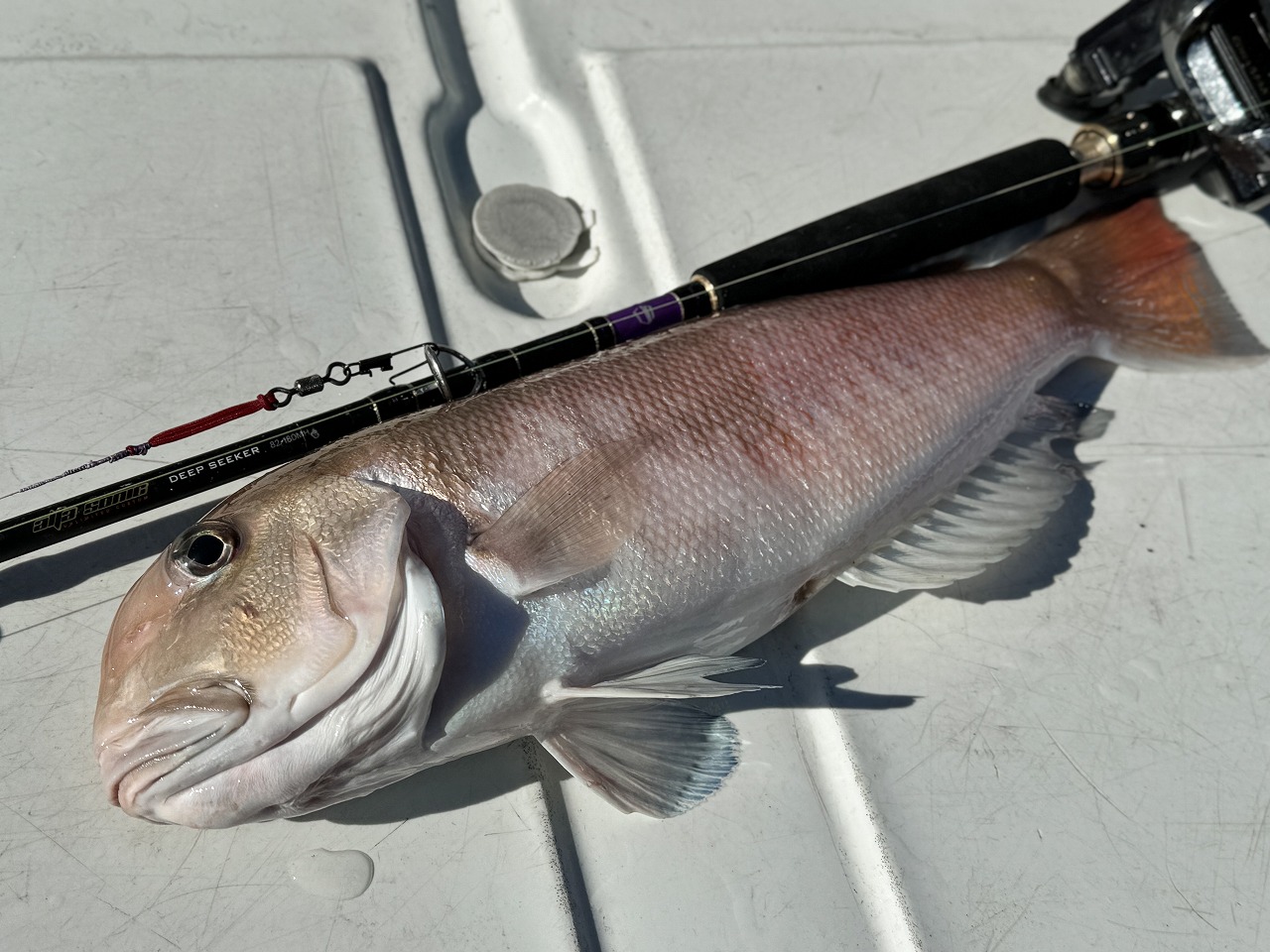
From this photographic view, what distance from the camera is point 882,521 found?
194 cm

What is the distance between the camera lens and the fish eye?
149 centimetres

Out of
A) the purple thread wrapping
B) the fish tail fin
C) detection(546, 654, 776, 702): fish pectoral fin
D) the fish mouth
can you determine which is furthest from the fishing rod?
detection(546, 654, 776, 702): fish pectoral fin

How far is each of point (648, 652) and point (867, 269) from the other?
109 centimetres

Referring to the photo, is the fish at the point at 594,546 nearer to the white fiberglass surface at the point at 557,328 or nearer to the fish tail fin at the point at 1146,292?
the fish tail fin at the point at 1146,292

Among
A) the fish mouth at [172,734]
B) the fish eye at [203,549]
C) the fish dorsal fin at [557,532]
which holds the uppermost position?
the fish eye at [203,549]

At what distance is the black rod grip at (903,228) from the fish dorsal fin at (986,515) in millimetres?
467

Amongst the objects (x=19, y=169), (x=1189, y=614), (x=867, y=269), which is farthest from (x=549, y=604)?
(x=19, y=169)

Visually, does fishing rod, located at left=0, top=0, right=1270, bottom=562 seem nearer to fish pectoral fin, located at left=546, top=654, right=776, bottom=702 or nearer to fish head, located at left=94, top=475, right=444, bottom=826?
fish head, located at left=94, top=475, right=444, bottom=826

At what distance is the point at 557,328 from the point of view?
7.48 ft

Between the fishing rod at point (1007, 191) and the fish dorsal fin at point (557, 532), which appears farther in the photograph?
the fishing rod at point (1007, 191)

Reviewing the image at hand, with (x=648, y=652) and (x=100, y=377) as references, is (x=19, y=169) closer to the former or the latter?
(x=100, y=377)

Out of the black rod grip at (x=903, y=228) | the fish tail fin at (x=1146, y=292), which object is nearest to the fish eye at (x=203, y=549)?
the black rod grip at (x=903, y=228)

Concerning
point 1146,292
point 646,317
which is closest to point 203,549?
point 646,317

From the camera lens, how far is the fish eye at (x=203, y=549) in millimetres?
1489
